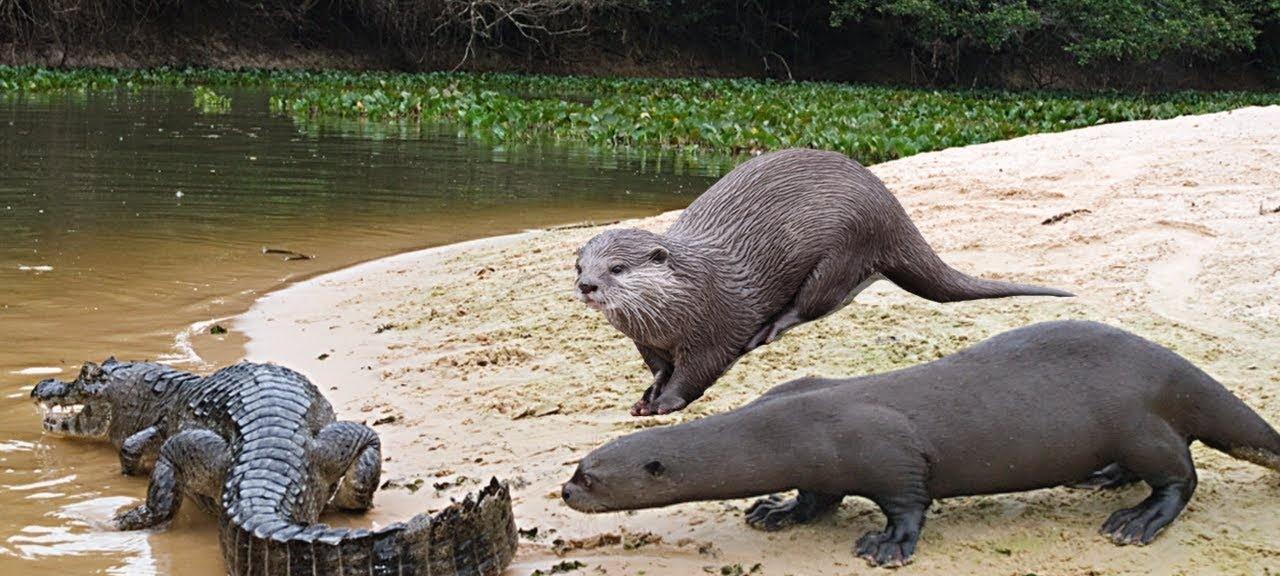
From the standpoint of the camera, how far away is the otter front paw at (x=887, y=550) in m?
3.34

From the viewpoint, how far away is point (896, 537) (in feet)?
11.1

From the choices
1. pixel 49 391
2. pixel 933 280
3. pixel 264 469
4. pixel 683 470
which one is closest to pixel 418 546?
pixel 683 470

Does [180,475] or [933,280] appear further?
[933,280]

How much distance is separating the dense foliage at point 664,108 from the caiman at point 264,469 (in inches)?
447

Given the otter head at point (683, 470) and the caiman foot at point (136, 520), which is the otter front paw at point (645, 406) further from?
the caiman foot at point (136, 520)

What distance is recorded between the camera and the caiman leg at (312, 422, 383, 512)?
4.34 metres

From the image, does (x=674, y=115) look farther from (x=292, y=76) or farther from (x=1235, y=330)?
(x=1235, y=330)

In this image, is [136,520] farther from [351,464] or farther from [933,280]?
[933,280]

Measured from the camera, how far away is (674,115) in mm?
19562

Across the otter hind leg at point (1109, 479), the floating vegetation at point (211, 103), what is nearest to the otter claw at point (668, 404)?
the otter hind leg at point (1109, 479)

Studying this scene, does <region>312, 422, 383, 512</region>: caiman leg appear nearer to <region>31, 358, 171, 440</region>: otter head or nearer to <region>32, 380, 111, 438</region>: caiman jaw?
<region>31, 358, 171, 440</region>: otter head

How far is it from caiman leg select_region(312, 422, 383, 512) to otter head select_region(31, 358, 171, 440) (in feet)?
3.86

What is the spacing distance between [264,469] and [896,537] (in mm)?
1957

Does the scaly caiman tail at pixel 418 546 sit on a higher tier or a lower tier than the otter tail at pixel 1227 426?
lower
